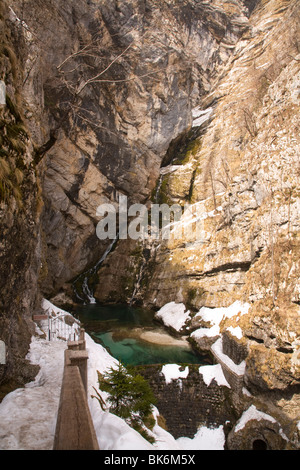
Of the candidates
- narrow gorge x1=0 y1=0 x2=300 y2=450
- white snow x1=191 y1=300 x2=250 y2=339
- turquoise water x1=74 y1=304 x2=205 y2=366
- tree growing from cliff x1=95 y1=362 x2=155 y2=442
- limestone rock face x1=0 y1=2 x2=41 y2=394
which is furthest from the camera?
white snow x1=191 y1=300 x2=250 y2=339

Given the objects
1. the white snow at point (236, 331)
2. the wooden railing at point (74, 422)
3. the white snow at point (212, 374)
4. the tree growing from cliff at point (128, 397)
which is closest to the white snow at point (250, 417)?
the white snow at point (212, 374)

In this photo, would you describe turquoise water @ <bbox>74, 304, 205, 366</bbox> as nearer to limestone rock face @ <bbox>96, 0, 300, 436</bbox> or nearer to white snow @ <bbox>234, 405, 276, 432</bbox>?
limestone rock face @ <bbox>96, 0, 300, 436</bbox>

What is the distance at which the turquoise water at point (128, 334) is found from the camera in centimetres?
1975

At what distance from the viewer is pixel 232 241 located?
2598cm

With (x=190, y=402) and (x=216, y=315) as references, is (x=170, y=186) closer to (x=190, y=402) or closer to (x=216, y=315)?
(x=216, y=315)

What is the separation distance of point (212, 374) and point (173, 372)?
2225mm

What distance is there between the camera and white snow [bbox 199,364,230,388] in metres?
15.7

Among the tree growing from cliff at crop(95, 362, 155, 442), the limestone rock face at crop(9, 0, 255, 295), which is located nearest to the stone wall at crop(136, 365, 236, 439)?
the tree growing from cliff at crop(95, 362, 155, 442)

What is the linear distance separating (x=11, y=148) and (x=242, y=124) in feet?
118

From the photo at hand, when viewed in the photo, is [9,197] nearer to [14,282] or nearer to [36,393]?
[14,282]

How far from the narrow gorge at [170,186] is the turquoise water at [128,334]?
3.28 feet

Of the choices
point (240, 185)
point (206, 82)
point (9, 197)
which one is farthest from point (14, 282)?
point (206, 82)

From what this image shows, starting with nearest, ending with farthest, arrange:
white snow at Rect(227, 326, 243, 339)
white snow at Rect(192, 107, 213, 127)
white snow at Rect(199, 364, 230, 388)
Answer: white snow at Rect(199, 364, 230, 388) < white snow at Rect(227, 326, 243, 339) < white snow at Rect(192, 107, 213, 127)

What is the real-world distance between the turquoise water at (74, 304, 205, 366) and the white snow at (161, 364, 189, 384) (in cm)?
261
